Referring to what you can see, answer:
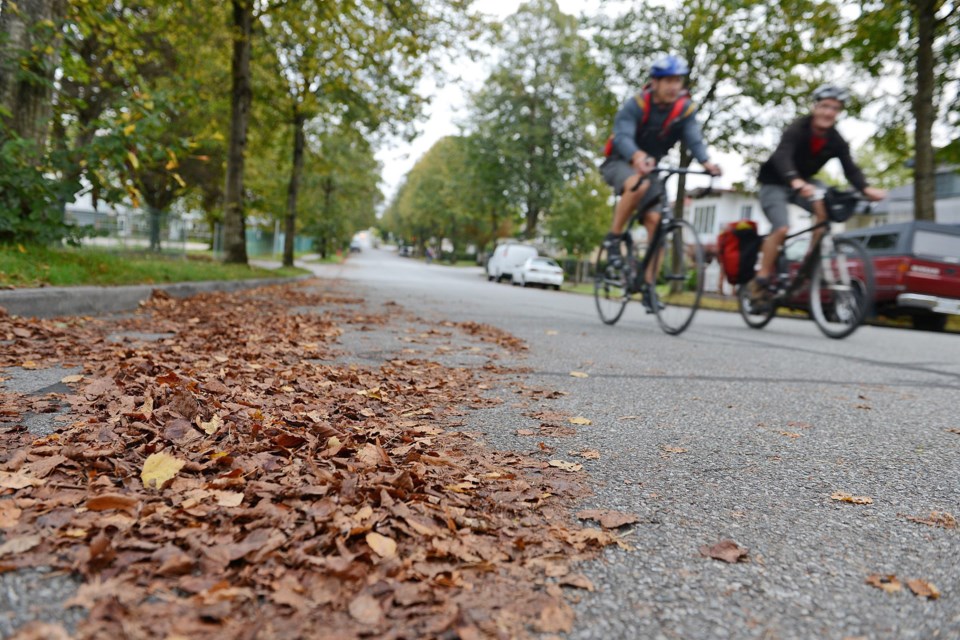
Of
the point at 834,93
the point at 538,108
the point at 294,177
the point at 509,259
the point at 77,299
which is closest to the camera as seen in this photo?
the point at 77,299

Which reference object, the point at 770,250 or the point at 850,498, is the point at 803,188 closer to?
the point at 770,250

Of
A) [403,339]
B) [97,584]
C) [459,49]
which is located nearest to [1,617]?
[97,584]

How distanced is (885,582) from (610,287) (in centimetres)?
606

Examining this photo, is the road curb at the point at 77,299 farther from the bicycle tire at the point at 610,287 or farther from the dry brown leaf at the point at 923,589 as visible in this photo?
the dry brown leaf at the point at 923,589

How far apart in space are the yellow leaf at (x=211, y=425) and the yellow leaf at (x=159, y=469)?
219 mm

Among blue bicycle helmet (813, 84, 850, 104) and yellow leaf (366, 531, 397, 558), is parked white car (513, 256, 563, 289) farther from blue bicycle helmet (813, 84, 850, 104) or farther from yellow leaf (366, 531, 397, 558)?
yellow leaf (366, 531, 397, 558)

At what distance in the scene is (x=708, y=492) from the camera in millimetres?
1800

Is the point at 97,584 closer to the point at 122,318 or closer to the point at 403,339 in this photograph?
the point at 403,339

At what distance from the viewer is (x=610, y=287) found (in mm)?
7273

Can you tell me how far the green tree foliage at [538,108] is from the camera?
3800cm

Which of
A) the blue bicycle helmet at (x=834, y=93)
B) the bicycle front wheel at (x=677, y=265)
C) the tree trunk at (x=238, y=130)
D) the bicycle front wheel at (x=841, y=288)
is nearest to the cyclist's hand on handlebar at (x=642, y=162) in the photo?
the bicycle front wheel at (x=677, y=265)

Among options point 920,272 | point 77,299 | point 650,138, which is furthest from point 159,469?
point 920,272

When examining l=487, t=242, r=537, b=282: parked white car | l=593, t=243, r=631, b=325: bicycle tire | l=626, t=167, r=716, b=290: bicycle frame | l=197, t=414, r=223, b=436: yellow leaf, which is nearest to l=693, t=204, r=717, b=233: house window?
l=487, t=242, r=537, b=282: parked white car

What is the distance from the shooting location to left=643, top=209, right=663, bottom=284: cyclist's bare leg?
249 inches
